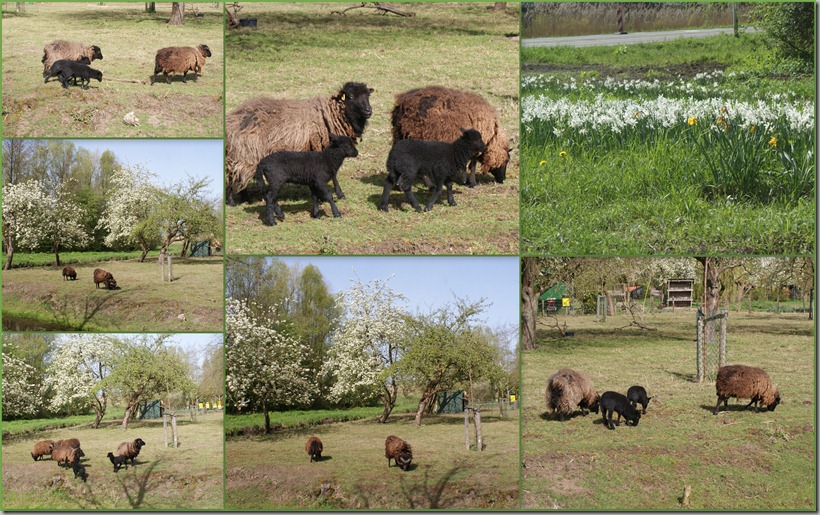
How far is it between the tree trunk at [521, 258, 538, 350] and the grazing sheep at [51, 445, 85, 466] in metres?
6.32

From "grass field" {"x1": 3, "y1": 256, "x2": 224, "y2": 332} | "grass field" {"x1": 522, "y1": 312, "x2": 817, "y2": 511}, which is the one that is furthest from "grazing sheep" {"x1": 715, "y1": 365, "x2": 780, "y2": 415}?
"grass field" {"x1": 3, "y1": 256, "x2": 224, "y2": 332}

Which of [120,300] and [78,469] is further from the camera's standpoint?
[120,300]

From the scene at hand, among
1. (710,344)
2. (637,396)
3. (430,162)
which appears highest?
(430,162)

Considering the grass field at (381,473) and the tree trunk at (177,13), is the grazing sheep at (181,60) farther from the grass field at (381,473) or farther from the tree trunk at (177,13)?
the grass field at (381,473)

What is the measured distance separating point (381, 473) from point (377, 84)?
5.74 metres

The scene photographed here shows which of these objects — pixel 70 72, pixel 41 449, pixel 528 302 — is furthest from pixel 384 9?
pixel 41 449

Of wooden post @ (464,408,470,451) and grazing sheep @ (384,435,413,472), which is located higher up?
wooden post @ (464,408,470,451)

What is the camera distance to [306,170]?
11.5 m

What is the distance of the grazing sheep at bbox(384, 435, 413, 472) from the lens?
11664 mm

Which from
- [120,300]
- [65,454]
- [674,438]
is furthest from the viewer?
[120,300]

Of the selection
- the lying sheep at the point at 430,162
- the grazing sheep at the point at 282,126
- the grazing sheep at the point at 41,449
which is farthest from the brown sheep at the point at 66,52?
the grazing sheep at the point at 41,449

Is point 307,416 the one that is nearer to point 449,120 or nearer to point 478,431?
point 478,431

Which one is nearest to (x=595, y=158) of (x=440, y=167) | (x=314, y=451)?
(x=440, y=167)

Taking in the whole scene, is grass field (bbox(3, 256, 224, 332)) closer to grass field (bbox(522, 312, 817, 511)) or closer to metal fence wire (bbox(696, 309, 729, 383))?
grass field (bbox(522, 312, 817, 511))
